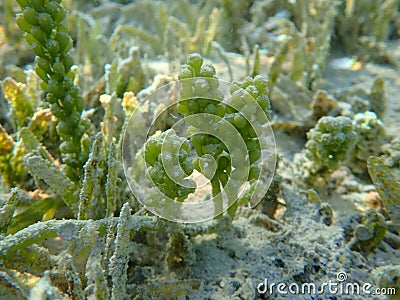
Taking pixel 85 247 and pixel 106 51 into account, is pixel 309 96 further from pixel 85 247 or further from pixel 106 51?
pixel 85 247

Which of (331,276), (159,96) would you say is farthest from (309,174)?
(159,96)

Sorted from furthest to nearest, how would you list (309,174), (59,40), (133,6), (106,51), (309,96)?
1. (133,6)
2. (106,51)
3. (309,96)
4. (309,174)
5. (59,40)

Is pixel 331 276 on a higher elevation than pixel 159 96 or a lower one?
lower

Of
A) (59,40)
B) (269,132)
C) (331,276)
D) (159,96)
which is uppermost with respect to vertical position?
(59,40)

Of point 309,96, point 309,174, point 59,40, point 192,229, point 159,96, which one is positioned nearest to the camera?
point 192,229

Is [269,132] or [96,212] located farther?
[269,132]

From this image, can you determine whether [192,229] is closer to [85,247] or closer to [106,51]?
[85,247]

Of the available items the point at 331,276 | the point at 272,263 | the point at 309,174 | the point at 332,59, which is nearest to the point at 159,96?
the point at 309,174
